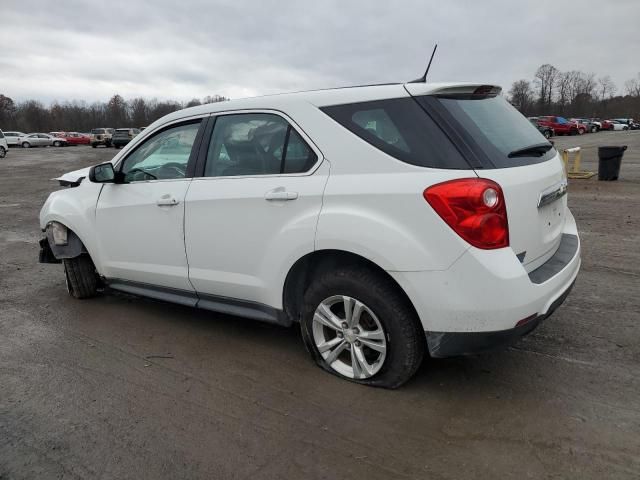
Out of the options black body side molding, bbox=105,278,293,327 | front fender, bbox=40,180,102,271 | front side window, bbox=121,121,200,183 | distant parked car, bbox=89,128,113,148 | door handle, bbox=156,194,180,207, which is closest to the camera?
black body side molding, bbox=105,278,293,327

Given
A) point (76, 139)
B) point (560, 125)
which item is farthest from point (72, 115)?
point (560, 125)

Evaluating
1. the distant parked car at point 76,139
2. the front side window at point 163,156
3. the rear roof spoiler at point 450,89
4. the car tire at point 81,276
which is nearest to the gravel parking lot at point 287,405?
the car tire at point 81,276

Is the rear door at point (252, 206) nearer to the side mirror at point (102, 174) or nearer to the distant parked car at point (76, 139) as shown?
the side mirror at point (102, 174)

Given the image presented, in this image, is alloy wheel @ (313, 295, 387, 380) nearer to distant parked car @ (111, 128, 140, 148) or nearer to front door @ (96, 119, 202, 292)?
front door @ (96, 119, 202, 292)

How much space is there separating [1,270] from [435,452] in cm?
588

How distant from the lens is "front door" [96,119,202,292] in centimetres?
376

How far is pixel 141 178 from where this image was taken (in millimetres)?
4109

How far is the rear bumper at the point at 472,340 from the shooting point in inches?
103

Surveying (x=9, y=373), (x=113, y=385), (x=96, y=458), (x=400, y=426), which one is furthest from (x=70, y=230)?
(x=400, y=426)

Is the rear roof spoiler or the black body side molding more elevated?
the rear roof spoiler

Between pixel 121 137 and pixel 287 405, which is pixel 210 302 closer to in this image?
pixel 287 405

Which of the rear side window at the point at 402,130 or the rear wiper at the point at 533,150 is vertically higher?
the rear side window at the point at 402,130

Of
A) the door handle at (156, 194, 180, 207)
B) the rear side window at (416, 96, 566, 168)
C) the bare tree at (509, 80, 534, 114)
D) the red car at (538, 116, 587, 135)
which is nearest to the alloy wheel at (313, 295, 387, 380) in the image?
the rear side window at (416, 96, 566, 168)

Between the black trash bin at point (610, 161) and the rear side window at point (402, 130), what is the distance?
38.5 ft
